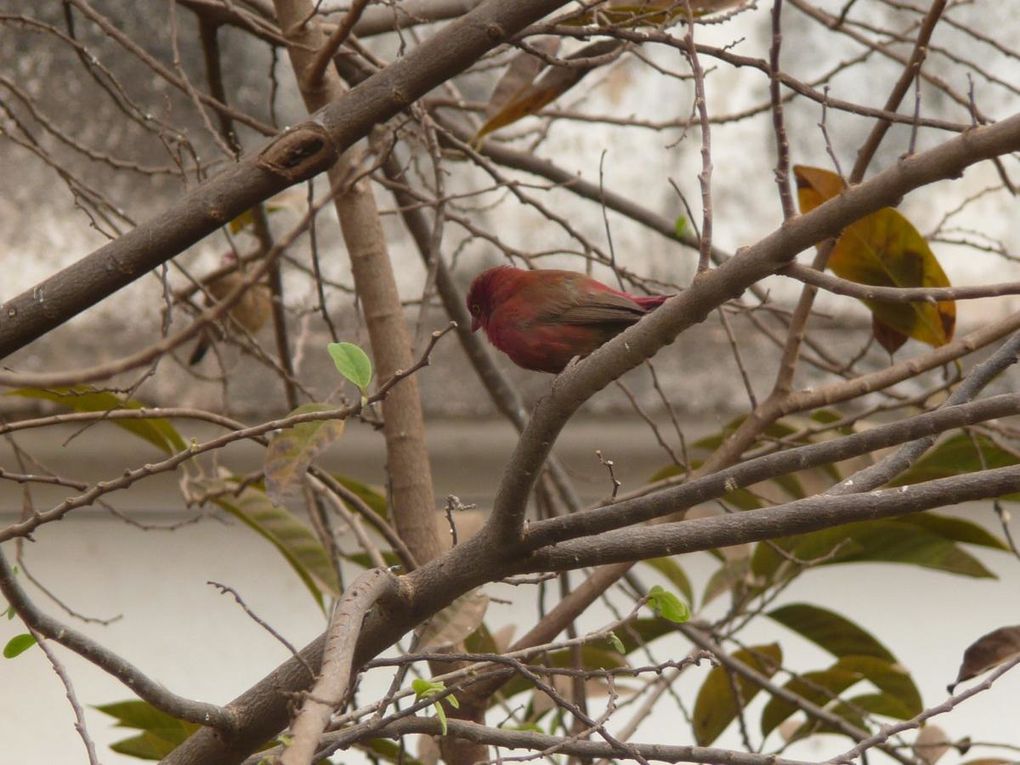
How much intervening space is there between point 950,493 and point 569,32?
109 cm

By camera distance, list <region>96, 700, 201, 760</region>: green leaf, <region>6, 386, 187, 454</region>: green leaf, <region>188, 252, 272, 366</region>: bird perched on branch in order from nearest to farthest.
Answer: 1. <region>6, 386, 187, 454</region>: green leaf
2. <region>96, 700, 201, 760</region>: green leaf
3. <region>188, 252, 272, 366</region>: bird perched on branch

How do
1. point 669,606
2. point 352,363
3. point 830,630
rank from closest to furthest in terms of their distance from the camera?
point 352,363 → point 669,606 → point 830,630

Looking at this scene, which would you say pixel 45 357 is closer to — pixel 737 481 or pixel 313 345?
pixel 313 345

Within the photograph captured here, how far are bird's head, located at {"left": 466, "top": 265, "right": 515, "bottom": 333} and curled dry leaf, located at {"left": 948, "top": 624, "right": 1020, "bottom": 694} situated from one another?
1403mm

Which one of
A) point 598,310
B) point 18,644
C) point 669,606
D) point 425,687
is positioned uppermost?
point 598,310

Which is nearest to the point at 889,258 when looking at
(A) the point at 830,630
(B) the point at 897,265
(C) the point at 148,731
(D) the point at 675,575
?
(B) the point at 897,265

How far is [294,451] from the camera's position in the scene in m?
2.13

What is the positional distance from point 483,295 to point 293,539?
31.3 inches

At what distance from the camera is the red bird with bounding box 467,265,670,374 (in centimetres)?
296

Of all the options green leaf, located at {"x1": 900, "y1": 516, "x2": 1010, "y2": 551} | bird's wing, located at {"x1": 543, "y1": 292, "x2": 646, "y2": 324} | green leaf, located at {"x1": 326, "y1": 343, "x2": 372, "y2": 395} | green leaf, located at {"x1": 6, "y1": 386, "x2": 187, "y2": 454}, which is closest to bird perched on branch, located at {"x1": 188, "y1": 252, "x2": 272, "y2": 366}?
green leaf, located at {"x1": 6, "y1": 386, "x2": 187, "y2": 454}

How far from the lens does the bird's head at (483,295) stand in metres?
3.24

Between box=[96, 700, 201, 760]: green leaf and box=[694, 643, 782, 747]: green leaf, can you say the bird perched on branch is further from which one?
box=[694, 643, 782, 747]: green leaf

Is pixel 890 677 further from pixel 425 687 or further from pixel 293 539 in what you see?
pixel 425 687

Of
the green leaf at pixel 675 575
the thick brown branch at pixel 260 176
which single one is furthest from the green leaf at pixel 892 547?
the thick brown branch at pixel 260 176
